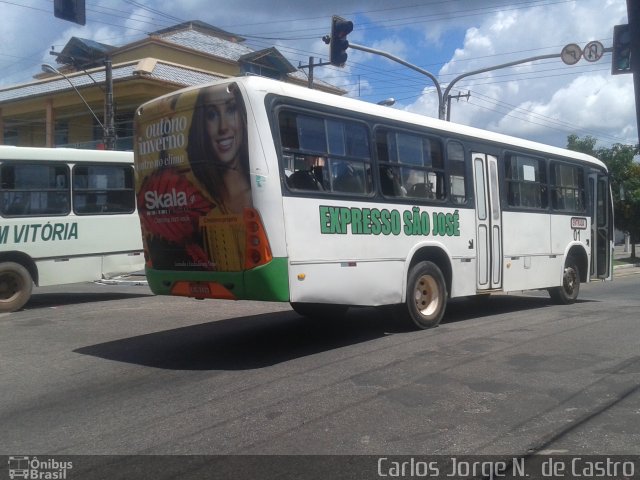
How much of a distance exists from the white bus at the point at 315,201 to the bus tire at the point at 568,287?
2381 millimetres

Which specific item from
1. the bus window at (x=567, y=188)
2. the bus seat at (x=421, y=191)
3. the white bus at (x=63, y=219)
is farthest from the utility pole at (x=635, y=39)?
the white bus at (x=63, y=219)

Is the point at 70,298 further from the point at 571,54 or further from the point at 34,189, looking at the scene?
the point at 571,54

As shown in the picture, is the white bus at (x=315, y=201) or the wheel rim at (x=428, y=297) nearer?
the white bus at (x=315, y=201)

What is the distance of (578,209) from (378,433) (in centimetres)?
980

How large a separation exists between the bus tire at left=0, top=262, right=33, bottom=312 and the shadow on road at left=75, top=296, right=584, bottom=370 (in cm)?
416

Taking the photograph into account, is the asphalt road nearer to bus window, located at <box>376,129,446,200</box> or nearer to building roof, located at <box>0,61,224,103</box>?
bus window, located at <box>376,129,446,200</box>

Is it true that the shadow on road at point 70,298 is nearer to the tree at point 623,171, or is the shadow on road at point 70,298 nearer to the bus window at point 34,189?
the bus window at point 34,189

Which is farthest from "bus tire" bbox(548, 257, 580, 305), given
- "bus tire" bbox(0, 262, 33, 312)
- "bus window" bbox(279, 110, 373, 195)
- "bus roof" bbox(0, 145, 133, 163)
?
"bus tire" bbox(0, 262, 33, 312)

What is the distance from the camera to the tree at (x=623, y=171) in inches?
1307

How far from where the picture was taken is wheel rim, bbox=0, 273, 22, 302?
12852 mm

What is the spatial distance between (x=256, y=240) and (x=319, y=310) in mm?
3395

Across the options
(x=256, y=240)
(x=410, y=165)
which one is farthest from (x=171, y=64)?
(x=256, y=240)

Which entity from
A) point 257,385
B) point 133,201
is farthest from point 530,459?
point 133,201

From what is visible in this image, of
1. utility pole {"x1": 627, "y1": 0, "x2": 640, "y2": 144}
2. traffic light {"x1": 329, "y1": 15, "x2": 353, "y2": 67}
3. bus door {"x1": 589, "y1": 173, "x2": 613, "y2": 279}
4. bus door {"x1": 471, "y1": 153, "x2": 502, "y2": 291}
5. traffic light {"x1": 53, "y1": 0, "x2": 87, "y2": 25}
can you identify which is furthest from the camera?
traffic light {"x1": 329, "y1": 15, "x2": 353, "y2": 67}
